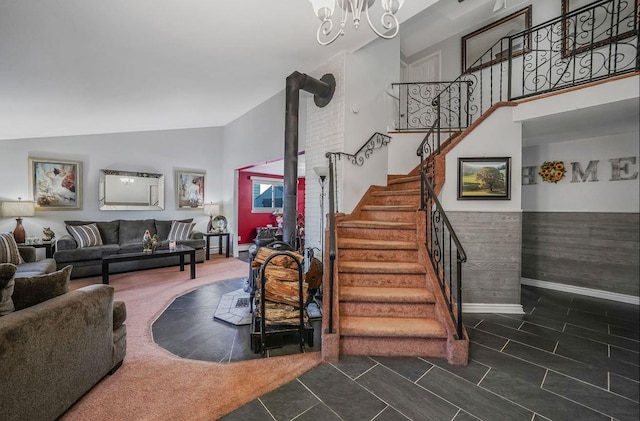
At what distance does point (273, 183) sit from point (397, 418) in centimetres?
762

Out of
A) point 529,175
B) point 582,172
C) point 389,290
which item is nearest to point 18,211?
point 389,290

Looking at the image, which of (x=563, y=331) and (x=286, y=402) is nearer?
(x=286, y=402)

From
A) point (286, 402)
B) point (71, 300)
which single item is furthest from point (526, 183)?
point (71, 300)

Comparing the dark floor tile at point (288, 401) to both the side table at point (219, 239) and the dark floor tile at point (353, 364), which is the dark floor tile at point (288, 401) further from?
the side table at point (219, 239)

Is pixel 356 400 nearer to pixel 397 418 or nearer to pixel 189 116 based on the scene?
pixel 397 418

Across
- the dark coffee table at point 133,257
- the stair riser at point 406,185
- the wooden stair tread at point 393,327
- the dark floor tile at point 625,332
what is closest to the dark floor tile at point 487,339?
the wooden stair tread at point 393,327

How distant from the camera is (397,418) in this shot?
1567 mm

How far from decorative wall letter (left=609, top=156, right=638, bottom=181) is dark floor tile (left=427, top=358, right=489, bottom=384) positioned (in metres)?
3.65

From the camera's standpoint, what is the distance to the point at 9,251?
12.2 feet

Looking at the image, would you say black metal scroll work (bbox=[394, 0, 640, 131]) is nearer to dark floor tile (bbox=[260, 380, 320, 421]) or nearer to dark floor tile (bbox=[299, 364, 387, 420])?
dark floor tile (bbox=[299, 364, 387, 420])

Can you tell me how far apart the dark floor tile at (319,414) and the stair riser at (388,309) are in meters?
0.90

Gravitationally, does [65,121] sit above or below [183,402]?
above

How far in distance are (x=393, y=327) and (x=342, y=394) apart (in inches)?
28.4

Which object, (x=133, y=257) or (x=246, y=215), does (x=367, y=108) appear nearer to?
(x=133, y=257)
